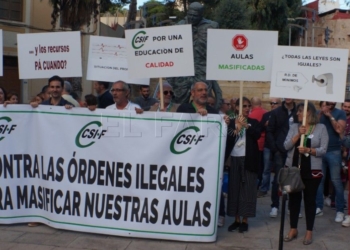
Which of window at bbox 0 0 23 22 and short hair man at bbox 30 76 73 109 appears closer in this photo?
short hair man at bbox 30 76 73 109

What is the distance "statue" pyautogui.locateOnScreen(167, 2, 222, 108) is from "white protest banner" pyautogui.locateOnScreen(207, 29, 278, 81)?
2204 mm

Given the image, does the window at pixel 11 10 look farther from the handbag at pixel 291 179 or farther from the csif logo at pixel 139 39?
the handbag at pixel 291 179

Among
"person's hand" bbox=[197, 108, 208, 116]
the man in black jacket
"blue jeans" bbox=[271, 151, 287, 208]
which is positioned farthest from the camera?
the man in black jacket

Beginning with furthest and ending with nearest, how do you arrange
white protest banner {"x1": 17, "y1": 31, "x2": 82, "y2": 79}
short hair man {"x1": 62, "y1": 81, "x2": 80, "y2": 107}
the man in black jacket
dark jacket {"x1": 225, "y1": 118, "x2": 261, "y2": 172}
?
the man in black jacket, short hair man {"x1": 62, "y1": 81, "x2": 80, "y2": 107}, white protest banner {"x1": 17, "y1": 31, "x2": 82, "y2": 79}, dark jacket {"x1": 225, "y1": 118, "x2": 261, "y2": 172}

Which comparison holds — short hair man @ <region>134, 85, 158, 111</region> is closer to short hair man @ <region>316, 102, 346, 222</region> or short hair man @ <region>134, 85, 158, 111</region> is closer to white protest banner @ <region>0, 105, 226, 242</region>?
white protest banner @ <region>0, 105, 226, 242</region>

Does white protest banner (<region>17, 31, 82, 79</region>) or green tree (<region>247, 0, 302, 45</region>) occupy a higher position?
green tree (<region>247, 0, 302, 45</region>)

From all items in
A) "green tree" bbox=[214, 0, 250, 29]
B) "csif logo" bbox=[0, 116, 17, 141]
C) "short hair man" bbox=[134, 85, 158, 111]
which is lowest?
"csif logo" bbox=[0, 116, 17, 141]

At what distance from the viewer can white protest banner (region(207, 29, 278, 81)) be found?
697 cm

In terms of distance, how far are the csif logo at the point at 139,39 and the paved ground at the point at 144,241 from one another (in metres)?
2.26

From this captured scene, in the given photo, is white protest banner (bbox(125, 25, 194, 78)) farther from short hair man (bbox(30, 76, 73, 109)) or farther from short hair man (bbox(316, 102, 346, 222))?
short hair man (bbox(316, 102, 346, 222))

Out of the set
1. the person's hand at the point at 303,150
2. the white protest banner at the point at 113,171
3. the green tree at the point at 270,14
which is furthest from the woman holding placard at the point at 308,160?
the green tree at the point at 270,14

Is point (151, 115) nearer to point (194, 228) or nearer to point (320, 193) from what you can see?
point (194, 228)

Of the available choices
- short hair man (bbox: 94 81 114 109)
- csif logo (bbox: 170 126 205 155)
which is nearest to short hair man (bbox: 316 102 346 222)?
csif logo (bbox: 170 126 205 155)

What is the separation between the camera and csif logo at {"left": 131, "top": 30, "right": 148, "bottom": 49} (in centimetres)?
713
